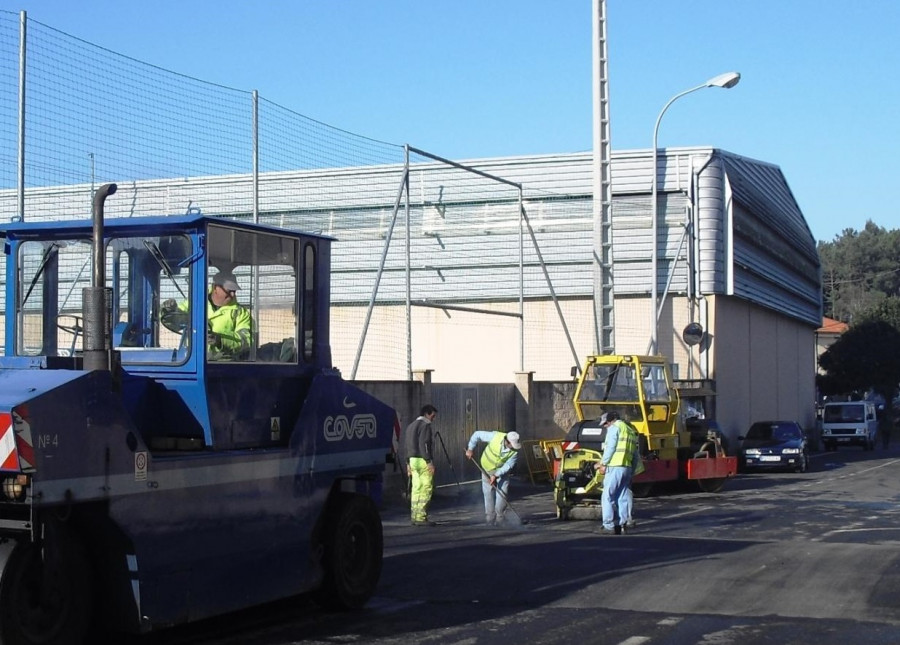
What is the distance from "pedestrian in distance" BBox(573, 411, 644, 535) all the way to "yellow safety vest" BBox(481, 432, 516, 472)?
5.22 ft

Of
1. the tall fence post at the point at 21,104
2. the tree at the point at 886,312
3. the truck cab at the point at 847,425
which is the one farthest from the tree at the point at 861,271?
the tall fence post at the point at 21,104

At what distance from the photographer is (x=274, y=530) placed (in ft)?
28.0

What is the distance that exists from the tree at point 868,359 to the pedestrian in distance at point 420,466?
157 feet

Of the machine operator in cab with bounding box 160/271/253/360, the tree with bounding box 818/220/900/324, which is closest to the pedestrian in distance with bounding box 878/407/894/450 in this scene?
the machine operator in cab with bounding box 160/271/253/360

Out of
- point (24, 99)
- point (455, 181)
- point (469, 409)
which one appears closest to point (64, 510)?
point (24, 99)

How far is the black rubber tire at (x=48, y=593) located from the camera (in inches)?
262

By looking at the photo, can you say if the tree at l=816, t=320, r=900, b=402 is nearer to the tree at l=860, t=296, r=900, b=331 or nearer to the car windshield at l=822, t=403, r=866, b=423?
the tree at l=860, t=296, r=900, b=331

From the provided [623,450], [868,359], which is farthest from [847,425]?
[623,450]

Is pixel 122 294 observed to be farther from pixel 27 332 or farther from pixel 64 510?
pixel 64 510

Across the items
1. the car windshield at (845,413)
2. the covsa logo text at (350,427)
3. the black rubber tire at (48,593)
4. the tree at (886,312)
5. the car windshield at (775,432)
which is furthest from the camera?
the tree at (886,312)

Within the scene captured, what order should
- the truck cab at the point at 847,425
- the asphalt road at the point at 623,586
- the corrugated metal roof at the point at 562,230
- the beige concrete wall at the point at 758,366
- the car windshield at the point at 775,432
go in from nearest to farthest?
the asphalt road at the point at 623,586, the corrugated metal roof at the point at 562,230, the car windshield at the point at 775,432, the beige concrete wall at the point at 758,366, the truck cab at the point at 847,425

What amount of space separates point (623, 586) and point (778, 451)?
21204mm

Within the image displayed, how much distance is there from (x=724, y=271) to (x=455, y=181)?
974 cm

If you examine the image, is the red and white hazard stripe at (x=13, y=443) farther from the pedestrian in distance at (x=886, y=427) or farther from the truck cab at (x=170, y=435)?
the pedestrian in distance at (x=886, y=427)
